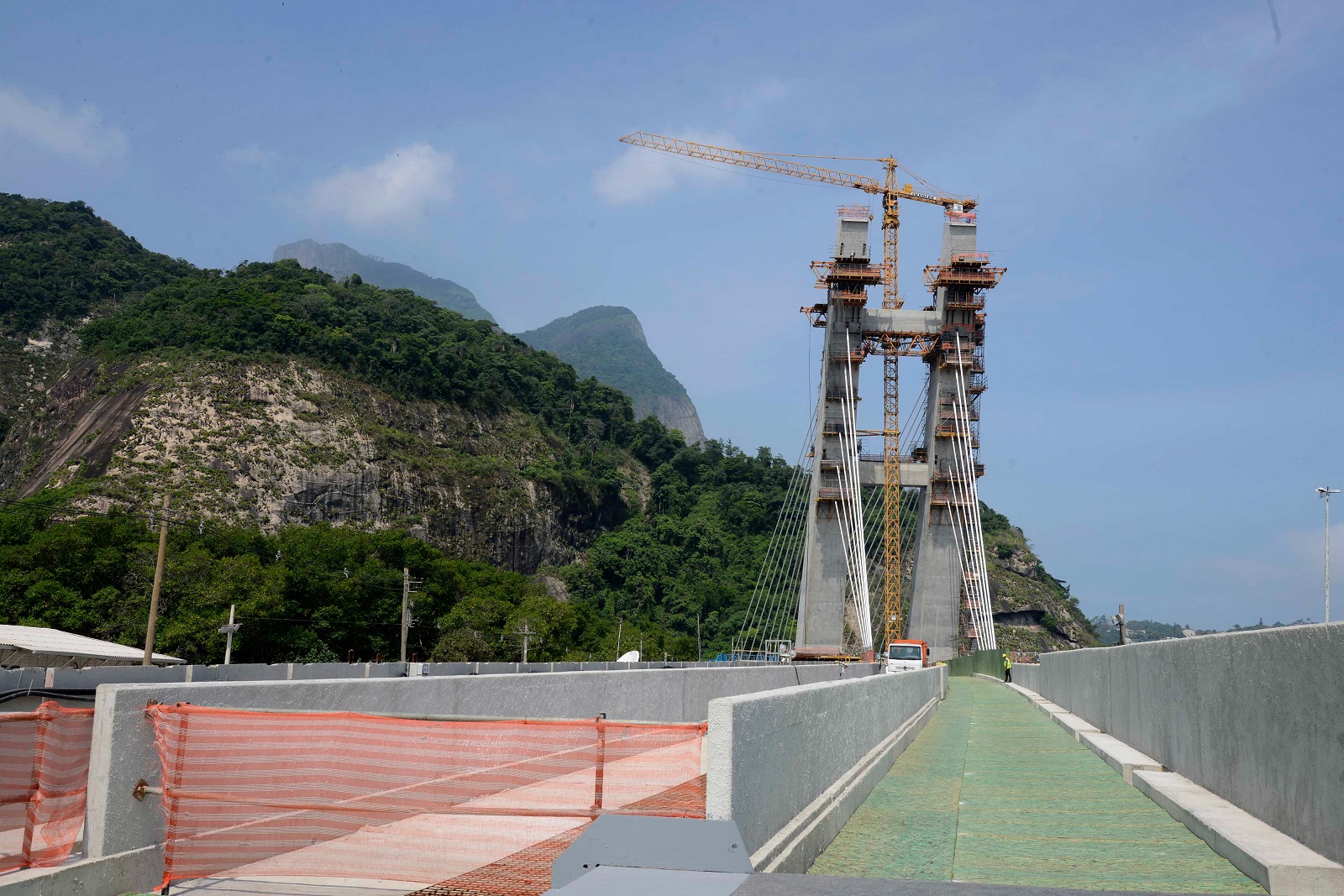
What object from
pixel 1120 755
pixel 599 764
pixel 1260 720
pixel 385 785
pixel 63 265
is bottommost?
pixel 1120 755

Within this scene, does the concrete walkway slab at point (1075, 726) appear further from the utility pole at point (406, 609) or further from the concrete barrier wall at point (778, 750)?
the utility pole at point (406, 609)

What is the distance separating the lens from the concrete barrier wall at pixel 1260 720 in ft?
18.7

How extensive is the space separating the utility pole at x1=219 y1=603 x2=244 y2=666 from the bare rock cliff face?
88.5 ft

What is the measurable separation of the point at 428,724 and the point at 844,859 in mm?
2812

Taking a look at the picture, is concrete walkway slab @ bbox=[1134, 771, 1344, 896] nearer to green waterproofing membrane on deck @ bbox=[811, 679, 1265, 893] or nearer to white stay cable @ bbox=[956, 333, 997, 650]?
green waterproofing membrane on deck @ bbox=[811, 679, 1265, 893]

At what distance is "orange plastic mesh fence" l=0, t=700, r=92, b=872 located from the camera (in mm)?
5949

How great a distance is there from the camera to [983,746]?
52.0 ft

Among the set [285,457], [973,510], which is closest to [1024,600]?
[973,510]

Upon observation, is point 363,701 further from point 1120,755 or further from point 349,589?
point 349,589

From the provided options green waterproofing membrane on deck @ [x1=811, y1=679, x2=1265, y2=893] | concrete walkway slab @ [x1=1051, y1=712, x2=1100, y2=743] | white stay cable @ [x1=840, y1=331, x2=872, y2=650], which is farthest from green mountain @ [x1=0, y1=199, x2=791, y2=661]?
green waterproofing membrane on deck @ [x1=811, y1=679, x2=1265, y2=893]

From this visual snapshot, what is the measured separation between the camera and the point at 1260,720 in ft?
22.6

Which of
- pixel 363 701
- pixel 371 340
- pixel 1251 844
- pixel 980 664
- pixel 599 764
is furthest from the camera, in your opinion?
pixel 371 340

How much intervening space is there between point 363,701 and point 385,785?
230 centimetres

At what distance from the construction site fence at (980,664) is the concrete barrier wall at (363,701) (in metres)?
35.2
